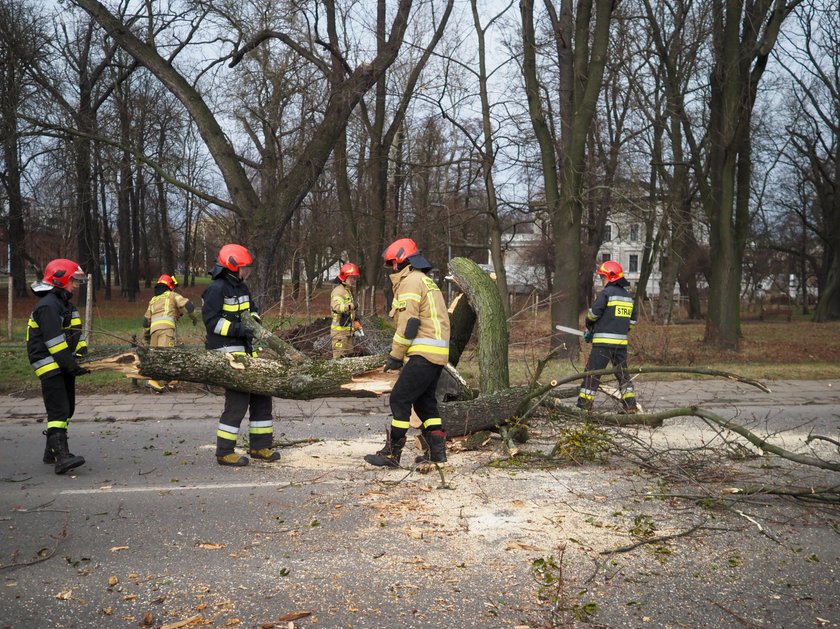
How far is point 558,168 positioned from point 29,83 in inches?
456

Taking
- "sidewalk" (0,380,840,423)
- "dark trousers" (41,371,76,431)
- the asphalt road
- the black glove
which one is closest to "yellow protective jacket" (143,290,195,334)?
"sidewalk" (0,380,840,423)

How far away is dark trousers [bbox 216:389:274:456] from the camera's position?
22.5 ft

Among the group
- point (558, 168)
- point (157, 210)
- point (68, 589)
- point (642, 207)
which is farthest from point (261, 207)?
point (157, 210)

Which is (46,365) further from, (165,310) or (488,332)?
(165,310)

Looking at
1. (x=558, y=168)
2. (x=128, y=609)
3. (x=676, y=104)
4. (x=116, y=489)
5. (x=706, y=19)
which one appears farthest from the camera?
(x=676, y=104)

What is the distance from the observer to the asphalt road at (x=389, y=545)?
386 cm

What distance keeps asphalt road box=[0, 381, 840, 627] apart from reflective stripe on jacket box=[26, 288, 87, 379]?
0.91 metres

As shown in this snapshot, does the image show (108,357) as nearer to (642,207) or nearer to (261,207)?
(261,207)

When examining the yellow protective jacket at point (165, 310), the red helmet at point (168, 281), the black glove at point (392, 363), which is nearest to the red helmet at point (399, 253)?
the black glove at point (392, 363)

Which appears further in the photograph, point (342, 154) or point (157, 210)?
point (157, 210)

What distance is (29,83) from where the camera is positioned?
16.6m

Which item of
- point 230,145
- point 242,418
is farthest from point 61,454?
point 230,145

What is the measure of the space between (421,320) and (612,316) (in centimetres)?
371

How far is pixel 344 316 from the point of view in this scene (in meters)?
11.7
